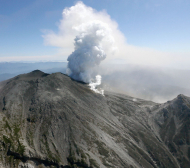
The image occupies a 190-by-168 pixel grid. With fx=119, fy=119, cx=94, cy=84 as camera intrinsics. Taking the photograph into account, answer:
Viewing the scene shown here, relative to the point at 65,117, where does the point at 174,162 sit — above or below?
below

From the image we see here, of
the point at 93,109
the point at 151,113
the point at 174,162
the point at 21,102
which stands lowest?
the point at 174,162

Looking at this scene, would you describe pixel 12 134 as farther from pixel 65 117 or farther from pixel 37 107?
pixel 65 117

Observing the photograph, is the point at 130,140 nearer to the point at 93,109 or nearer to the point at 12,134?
the point at 93,109

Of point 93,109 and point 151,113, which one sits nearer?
point 93,109

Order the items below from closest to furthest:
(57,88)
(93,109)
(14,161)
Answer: (14,161), (93,109), (57,88)

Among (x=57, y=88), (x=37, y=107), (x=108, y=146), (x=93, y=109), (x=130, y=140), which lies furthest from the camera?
(x=57, y=88)

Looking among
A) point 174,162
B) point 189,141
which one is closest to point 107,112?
point 174,162

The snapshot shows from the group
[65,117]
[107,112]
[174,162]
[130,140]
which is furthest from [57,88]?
[174,162]
